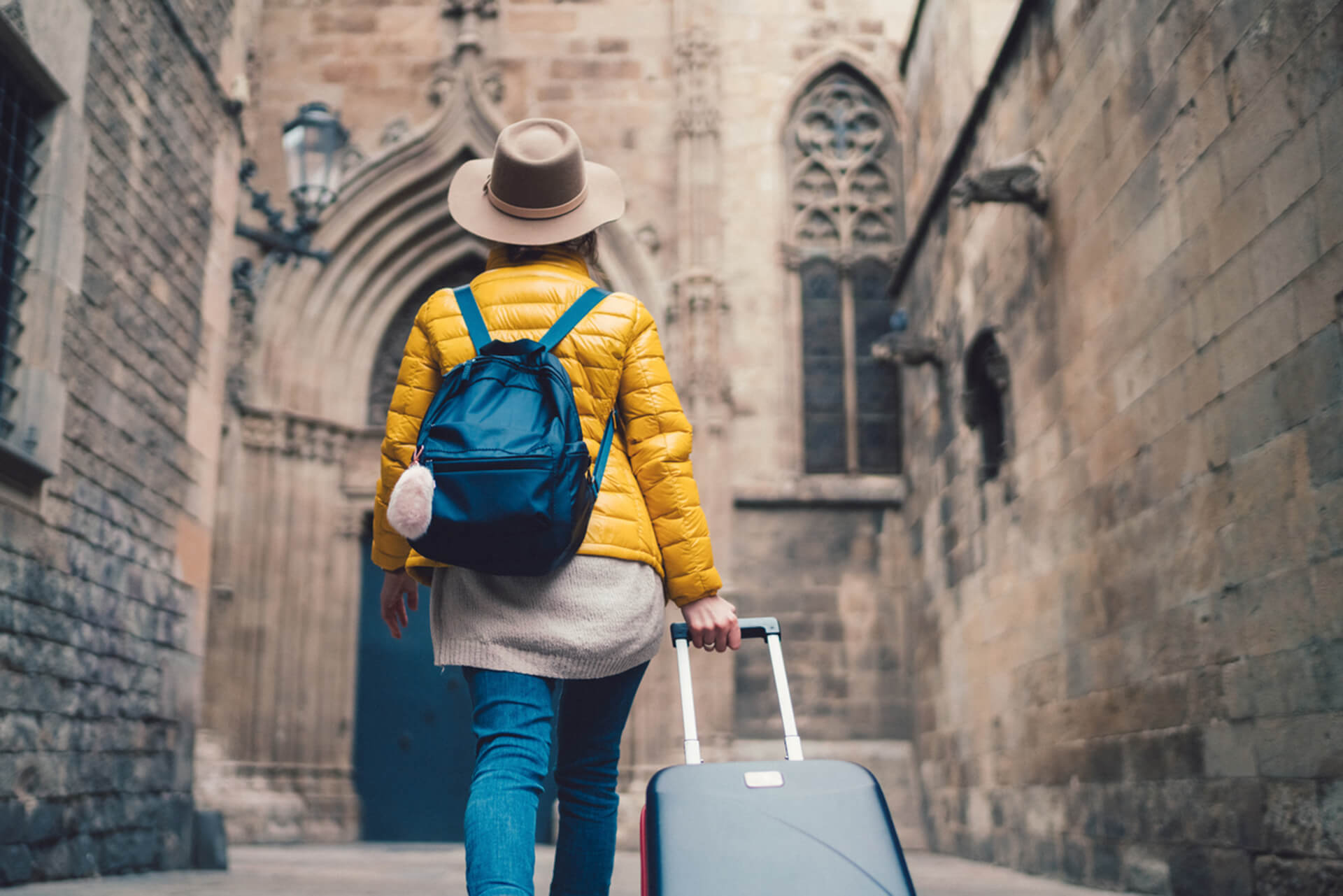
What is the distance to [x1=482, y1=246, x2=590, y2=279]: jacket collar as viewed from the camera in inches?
105

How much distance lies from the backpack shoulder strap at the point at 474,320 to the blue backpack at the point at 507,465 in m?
0.08

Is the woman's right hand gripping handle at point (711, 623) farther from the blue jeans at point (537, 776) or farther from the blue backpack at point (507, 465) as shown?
the blue backpack at point (507, 465)

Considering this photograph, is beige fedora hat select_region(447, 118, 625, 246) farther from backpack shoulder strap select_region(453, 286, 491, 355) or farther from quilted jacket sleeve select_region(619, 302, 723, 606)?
quilted jacket sleeve select_region(619, 302, 723, 606)

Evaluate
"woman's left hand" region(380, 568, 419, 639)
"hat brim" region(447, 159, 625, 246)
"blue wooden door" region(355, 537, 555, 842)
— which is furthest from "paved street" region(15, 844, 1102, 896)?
"hat brim" region(447, 159, 625, 246)

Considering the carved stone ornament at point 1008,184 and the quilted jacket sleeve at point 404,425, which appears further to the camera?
the carved stone ornament at point 1008,184

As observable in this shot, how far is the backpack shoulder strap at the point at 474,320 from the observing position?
2529 millimetres

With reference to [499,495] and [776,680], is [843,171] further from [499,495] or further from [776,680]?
[499,495]

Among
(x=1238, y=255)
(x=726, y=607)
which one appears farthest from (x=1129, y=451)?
(x=726, y=607)

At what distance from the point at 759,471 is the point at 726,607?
9.81 metres

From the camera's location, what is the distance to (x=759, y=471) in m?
12.3

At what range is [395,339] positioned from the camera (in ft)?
43.7

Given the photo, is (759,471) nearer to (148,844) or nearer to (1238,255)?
(148,844)

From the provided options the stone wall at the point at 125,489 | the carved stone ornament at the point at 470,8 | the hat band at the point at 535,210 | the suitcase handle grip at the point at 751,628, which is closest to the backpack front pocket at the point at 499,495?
the suitcase handle grip at the point at 751,628

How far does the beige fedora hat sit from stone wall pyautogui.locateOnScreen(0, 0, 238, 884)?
12.0ft
